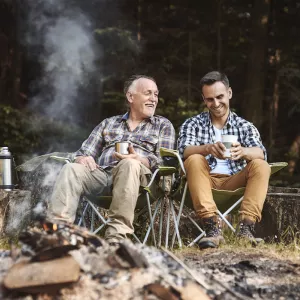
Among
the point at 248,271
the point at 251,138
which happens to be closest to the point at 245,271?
the point at 248,271

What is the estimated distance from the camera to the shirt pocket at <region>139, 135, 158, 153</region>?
3.98 metres

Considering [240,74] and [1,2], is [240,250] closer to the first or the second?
[240,74]

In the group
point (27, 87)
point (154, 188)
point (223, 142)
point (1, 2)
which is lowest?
point (154, 188)

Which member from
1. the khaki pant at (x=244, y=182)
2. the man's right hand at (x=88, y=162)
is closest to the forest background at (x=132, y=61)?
the man's right hand at (x=88, y=162)

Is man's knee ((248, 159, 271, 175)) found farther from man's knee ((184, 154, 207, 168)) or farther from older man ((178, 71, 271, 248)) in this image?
man's knee ((184, 154, 207, 168))

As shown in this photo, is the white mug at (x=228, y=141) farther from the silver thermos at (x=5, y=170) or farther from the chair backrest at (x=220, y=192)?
the silver thermos at (x=5, y=170)

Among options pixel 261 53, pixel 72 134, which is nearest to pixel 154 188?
pixel 72 134

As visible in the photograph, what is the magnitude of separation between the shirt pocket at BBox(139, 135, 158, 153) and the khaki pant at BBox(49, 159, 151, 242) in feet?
0.98

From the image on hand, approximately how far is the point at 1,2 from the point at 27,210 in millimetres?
4277

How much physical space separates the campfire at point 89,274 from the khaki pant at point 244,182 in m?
1.18

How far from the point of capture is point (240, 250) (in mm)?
3158

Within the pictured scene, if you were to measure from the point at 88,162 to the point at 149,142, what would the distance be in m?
0.45

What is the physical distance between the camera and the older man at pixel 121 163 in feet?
11.3

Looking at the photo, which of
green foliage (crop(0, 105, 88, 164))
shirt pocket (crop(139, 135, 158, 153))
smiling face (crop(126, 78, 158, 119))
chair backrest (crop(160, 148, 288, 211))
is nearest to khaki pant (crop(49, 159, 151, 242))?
chair backrest (crop(160, 148, 288, 211))
